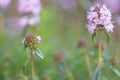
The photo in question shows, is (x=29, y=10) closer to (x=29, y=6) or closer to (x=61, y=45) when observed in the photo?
(x=29, y=6)

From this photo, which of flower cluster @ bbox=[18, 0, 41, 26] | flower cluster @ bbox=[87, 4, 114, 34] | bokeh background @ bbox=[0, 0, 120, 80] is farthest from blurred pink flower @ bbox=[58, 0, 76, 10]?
flower cluster @ bbox=[87, 4, 114, 34]

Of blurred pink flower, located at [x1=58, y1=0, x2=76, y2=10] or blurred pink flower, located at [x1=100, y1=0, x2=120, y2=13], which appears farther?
blurred pink flower, located at [x1=58, y1=0, x2=76, y2=10]

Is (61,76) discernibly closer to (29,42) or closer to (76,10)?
(29,42)

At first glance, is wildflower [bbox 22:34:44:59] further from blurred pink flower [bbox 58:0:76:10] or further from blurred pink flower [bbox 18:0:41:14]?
blurred pink flower [bbox 58:0:76:10]

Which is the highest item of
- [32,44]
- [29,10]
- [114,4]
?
[114,4]

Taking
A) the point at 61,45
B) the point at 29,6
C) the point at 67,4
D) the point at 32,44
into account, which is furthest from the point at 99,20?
the point at 67,4

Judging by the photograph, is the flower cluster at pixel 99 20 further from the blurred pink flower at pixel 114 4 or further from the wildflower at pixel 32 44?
the blurred pink flower at pixel 114 4

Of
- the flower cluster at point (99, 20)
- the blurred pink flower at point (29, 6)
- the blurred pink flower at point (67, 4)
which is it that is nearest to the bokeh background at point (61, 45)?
the blurred pink flower at point (67, 4)

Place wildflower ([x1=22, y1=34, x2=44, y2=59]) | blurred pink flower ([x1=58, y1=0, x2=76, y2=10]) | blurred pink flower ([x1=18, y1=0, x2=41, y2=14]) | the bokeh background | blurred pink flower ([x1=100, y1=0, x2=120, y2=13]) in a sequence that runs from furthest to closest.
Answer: blurred pink flower ([x1=58, y1=0, x2=76, y2=10])
blurred pink flower ([x1=100, y1=0, x2=120, y2=13])
blurred pink flower ([x1=18, y1=0, x2=41, y2=14])
the bokeh background
wildflower ([x1=22, y1=34, x2=44, y2=59])

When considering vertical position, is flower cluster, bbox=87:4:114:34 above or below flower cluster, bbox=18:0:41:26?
below
